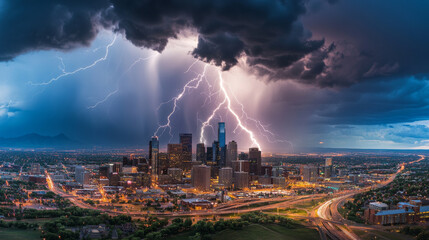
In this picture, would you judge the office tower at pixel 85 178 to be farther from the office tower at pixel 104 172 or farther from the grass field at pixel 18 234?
the grass field at pixel 18 234

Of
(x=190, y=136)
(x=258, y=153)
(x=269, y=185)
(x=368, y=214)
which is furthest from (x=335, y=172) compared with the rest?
(x=368, y=214)

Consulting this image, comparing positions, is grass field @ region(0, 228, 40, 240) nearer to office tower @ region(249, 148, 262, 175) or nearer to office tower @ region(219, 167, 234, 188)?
office tower @ region(219, 167, 234, 188)

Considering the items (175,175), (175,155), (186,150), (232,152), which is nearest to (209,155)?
(232,152)

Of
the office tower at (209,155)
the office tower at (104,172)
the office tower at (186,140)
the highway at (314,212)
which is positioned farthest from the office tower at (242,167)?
the office tower at (104,172)

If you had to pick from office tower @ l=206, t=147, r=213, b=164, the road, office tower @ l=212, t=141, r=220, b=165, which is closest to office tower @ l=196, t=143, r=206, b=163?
office tower @ l=206, t=147, r=213, b=164

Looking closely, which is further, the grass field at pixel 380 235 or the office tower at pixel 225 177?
the office tower at pixel 225 177

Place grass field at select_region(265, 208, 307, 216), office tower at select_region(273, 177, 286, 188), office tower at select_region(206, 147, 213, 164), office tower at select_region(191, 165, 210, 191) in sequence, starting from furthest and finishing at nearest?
office tower at select_region(206, 147, 213, 164) < office tower at select_region(273, 177, 286, 188) < office tower at select_region(191, 165, 210, 191) < grass field at select_region(265, 208, 307, 216)
